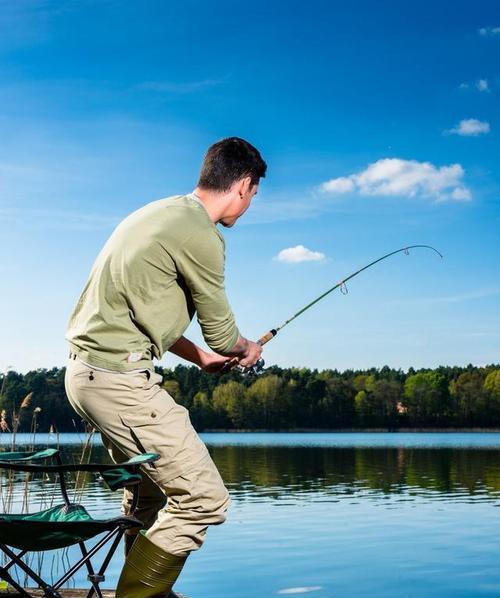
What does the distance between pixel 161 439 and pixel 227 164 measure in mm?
1167

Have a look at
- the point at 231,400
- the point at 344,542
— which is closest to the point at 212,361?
the point at 344,542

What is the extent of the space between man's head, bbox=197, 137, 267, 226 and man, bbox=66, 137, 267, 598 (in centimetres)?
19

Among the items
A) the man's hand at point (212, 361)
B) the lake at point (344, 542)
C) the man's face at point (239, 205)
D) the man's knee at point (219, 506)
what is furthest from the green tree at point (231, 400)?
the man's knee at point (219, 506)

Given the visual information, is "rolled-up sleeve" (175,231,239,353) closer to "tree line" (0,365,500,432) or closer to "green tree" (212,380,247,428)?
"tree line" (0,365,500,432)

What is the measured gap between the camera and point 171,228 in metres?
3.56

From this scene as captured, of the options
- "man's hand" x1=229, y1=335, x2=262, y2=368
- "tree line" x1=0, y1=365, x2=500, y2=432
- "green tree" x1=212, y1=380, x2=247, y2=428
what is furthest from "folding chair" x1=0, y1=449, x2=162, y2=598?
"green tree" x1=212, y1=380, x2=247, y2=428

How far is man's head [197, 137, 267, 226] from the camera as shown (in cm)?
383

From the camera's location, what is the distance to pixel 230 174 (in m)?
3.83

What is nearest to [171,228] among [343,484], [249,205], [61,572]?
[249,205]

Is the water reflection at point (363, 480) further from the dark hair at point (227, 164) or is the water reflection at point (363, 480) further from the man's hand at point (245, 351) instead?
the dark hair at point (227, 164)

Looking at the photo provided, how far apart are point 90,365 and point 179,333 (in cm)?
41

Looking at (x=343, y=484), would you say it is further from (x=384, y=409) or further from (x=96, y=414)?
(x=384, y=409)

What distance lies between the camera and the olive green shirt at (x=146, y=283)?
3.54 metres

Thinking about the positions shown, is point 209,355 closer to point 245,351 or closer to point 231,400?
point 245,351
